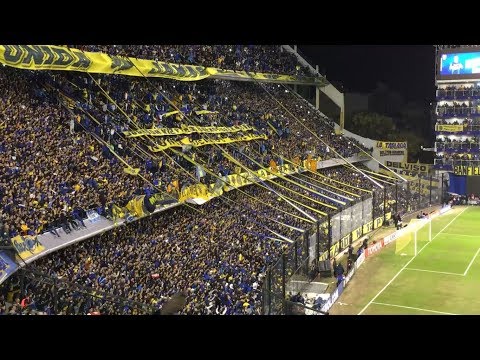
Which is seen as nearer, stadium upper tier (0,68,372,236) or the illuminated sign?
stadium upper tier (0,68,372,236)

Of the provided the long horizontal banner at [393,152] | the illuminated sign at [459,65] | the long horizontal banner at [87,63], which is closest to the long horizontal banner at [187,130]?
the long horizontal banner at [87,63]

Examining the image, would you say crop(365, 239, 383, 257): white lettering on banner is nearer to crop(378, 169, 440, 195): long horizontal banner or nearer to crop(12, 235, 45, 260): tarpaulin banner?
crop(378, 169, 440, 195): long horizontal banner

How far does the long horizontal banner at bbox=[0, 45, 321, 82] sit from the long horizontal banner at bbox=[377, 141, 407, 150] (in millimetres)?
16663

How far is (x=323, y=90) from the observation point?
4078 centimetres

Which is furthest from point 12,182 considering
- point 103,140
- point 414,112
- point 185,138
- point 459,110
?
point 414,112

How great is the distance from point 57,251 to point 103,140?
18.1 feet

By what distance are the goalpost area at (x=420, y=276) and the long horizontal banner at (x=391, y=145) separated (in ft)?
40.4

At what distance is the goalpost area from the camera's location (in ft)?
55.1

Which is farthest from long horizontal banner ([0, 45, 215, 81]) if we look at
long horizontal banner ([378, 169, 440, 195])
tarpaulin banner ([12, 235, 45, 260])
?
long horizontal banner ([378, 169, 440, 195])

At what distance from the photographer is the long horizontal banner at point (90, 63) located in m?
15.1

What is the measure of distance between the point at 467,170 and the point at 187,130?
21827mm

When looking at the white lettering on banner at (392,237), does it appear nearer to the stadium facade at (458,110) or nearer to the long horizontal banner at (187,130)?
the long horizontal banner at (187,130)

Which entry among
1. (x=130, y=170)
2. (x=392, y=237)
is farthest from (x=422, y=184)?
(x=130, y=170)

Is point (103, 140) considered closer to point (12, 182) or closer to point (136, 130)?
point (136, 130)
